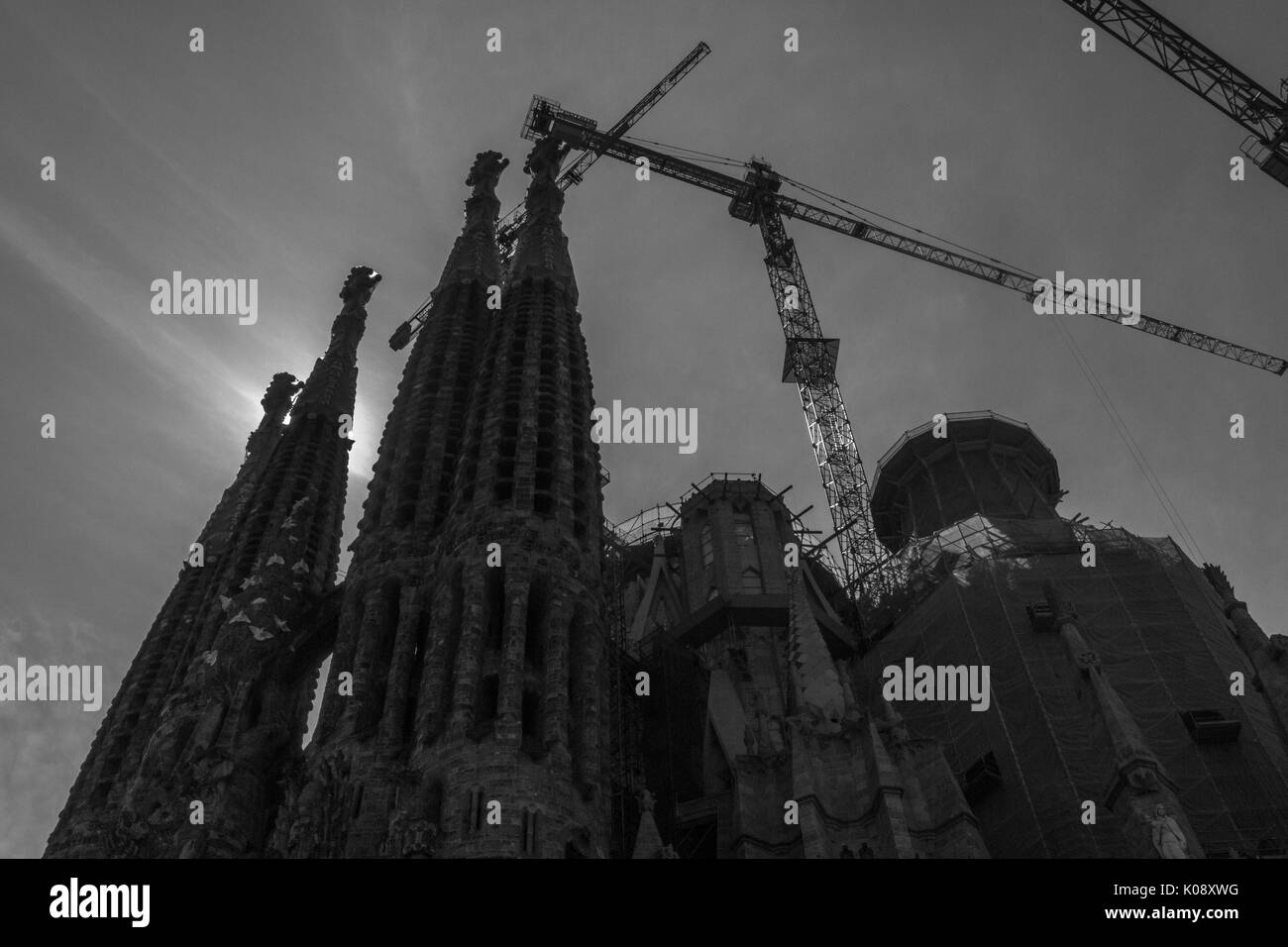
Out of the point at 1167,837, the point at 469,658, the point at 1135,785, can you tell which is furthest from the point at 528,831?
the point at 1167,837

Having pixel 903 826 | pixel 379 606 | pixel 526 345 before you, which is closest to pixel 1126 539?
pixel 903 826

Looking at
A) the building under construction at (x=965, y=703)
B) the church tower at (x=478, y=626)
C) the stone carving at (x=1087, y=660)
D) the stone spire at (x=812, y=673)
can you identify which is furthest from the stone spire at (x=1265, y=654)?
the church tower at (x=478, y=626)

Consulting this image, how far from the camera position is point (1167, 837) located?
100 ft

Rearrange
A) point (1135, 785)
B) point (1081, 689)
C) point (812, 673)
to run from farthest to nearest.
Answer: point (812, 673)
point (1081, 689)
point (1135, 785)

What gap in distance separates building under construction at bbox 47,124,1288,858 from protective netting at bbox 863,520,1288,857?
0.13 m

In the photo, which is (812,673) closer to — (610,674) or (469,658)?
(610,674)

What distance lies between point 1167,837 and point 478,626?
2096cm

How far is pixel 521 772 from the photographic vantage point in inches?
1367

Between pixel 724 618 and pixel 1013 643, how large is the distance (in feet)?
45.2

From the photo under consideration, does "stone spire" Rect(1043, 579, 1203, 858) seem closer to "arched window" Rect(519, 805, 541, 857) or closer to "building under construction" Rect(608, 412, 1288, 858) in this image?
→ "building under construction" Rect(608, 412, 1288, 858)

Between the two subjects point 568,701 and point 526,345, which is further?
point 526,345
